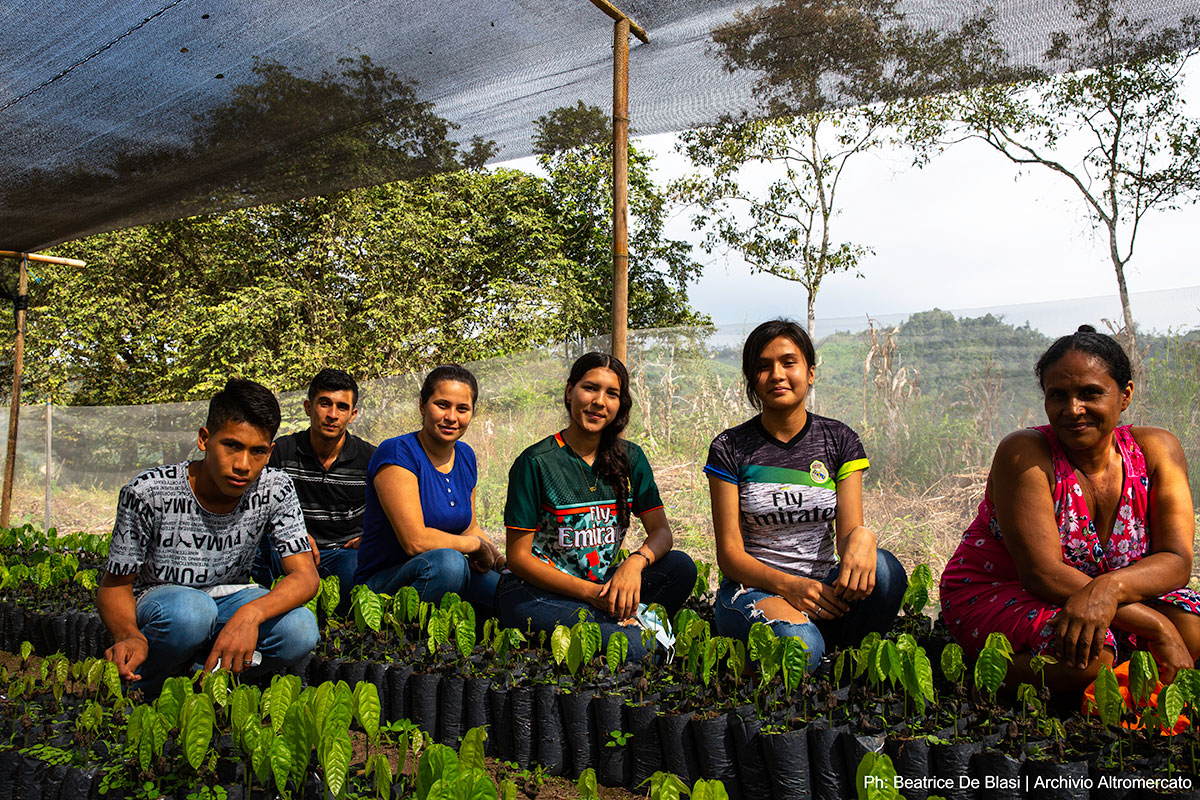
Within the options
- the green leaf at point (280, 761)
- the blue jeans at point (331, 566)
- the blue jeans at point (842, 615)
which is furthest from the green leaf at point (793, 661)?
the blue jeans at point (331, 566)

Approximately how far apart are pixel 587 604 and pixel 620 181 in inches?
65.3

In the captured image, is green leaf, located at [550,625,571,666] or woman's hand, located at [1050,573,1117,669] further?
green leaf, located at [550,625,571,666]

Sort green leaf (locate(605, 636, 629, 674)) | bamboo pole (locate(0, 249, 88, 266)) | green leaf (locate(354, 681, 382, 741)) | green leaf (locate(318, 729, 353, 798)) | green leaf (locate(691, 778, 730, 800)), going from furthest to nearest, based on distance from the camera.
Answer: bamboo pole (locate(0, 249, 88, 266)), green leaf (locate(605, 636, 629, 674)), green leaf (locate(354, 681, 382, 741)), green leaf (locate(318, 729, 353, 798)), green leaf (locate(691, 778, 730, 800))

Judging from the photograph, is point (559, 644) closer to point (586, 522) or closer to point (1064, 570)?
point (586, 522)

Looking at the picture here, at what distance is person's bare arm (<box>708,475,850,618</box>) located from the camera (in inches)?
86.4

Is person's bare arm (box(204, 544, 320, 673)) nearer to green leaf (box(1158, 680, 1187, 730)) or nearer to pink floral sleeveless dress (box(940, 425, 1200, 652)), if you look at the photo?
pink floral sleeveless dress (box(940, 425, 1200, 652))

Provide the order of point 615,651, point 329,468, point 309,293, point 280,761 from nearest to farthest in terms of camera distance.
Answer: point 280,761 < point 615,651 < point 329,468 < point 309,293

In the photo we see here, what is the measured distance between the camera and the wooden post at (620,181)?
3.10 meters

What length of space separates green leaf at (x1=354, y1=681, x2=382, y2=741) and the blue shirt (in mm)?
1089

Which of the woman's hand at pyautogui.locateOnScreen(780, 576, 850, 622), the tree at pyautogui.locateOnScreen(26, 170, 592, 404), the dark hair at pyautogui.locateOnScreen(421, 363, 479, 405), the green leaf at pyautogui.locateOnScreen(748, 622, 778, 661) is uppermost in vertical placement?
the tree at pyautogui.locateOnScreen(26, 170, 592, 404)

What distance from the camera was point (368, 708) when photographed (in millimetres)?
1752

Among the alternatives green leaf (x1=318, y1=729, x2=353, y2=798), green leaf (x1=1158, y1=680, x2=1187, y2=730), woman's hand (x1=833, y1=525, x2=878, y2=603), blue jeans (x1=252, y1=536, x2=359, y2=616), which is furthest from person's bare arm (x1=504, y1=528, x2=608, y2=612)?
green leaf (x1=1158, y1=680, x2=1187, y2=730)

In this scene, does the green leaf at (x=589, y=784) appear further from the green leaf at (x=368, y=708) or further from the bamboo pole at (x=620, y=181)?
the bamboo pole at (x=620, y=181)

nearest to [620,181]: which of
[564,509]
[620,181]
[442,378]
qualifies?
[620,181]
